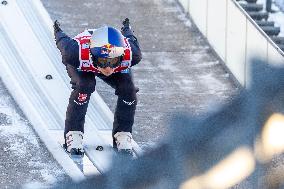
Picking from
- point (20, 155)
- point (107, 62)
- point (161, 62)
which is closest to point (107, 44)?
point (107, 62)

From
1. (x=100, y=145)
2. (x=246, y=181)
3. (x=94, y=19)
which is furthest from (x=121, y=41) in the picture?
(x=94, y=19)

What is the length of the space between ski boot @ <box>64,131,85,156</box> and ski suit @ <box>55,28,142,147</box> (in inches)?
1.7

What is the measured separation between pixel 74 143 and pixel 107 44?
1155 mm

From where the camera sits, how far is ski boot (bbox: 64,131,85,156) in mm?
10391

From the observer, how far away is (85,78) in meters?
10.1

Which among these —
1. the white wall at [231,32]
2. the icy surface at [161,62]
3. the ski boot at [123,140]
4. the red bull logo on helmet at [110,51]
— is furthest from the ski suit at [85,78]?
the white wall at [231,32]

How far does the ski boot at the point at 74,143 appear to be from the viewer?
1039 centimetres

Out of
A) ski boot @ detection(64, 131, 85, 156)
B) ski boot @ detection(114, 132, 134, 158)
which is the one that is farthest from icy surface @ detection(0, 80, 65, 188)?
ski boot @ detection(114, 132, 134, 158)

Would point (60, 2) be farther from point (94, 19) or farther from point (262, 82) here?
point (262, 82)

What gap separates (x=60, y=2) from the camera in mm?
15719

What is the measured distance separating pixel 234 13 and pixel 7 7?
9.89 feet

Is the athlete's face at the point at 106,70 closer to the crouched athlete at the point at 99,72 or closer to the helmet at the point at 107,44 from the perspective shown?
the crouched athlete at the point at 99,72

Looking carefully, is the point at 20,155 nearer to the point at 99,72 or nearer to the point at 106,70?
the point at 99,72

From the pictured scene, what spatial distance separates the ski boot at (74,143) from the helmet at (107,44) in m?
0.91
